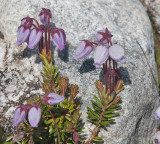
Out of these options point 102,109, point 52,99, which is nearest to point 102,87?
point 102,109

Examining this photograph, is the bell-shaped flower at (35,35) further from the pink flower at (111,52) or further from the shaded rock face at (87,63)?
the pink flower at (111,52)

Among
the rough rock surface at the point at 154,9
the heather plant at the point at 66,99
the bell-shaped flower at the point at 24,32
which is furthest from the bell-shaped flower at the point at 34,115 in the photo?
the rough rock surface at the point at 154,9

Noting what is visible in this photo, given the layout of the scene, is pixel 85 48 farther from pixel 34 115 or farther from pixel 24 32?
pixel 34 115

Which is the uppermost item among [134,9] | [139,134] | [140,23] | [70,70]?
[134,9]

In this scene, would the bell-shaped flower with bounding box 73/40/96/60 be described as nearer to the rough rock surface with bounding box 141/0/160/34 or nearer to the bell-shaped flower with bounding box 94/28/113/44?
the bell-shaped flower with bounding box 94/28/113/44

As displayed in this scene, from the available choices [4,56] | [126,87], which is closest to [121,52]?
[126,87]

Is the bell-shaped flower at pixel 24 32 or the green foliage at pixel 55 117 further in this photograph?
the bell-shaped flower at pixel 24 32

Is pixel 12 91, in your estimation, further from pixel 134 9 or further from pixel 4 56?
pixel 134 9
